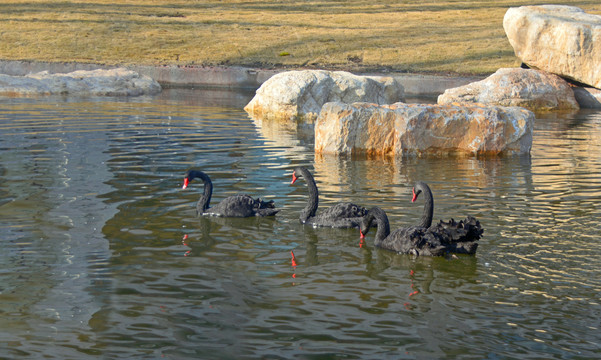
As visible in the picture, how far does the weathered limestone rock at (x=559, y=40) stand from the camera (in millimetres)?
23938

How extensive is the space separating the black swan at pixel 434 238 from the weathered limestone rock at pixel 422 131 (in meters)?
6.49

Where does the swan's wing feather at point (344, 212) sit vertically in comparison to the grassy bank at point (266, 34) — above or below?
below

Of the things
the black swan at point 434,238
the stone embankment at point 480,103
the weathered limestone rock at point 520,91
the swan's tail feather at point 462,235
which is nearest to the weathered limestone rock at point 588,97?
the stone embankment at point 480,103

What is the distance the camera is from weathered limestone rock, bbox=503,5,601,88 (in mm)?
23938

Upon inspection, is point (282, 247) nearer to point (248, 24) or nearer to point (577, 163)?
point (577, 163)

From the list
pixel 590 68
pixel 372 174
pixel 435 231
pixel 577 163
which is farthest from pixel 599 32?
pixel 435 231

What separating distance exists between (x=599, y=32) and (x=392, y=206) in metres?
15.9

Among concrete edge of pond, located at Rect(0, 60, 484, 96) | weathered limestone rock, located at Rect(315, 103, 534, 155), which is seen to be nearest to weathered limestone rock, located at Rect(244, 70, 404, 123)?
weathered limestone rock, located at Rect(315, 103, 534, 155)

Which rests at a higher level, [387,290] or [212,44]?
[212,44]

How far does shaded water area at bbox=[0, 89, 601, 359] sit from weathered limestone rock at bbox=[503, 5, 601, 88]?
10.3m

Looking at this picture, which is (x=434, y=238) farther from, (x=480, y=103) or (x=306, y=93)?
(x=306, y=93)

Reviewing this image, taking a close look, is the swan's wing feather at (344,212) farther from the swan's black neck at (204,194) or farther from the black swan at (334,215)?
the swan's black neck at (204,194)

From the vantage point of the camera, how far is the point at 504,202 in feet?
35.8

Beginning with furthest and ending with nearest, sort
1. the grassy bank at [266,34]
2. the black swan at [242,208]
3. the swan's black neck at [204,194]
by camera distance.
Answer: the grassy bank at [266,34]
the swan's black neck at [204,194]
the black swan at [242,208]
